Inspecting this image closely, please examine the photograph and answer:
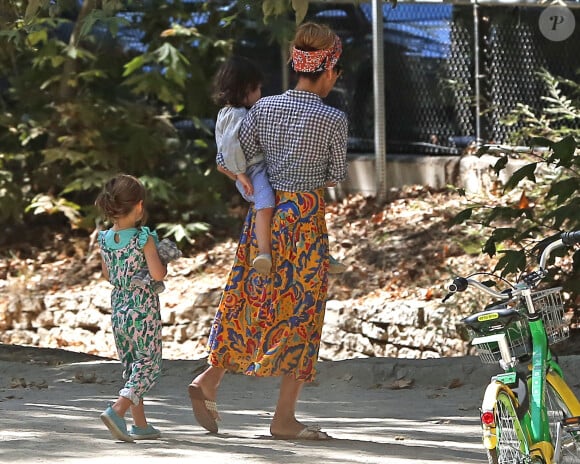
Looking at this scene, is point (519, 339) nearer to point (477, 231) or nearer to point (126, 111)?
point (477, 231)

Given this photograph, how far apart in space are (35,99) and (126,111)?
3.43 ft

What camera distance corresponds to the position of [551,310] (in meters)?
4.45

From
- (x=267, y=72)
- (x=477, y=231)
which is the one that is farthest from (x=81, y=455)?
(x=267, y=72)

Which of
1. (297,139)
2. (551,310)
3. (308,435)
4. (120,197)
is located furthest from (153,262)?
(551,310)

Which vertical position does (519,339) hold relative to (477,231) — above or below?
above

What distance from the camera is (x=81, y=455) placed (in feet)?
16.7

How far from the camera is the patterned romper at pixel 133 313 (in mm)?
5535

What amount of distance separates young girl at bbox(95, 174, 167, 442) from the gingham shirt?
1.91 feet

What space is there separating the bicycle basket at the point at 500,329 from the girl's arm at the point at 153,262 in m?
1.63

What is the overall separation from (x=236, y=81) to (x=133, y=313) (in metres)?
1.13

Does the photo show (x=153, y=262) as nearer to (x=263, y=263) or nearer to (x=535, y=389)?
(x=263, y=263)

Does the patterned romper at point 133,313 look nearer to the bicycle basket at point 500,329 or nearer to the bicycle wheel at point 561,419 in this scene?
the bicycle basket at point 500,329

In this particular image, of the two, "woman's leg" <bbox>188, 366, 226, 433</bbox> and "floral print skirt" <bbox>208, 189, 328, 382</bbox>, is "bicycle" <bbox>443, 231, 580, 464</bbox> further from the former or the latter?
"woman's leg" <bbox>188, 366, 226, 433</bbox>

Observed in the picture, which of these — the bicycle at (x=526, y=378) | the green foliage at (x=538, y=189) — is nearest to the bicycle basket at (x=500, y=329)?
the bicycle at (x=526, y=378)
